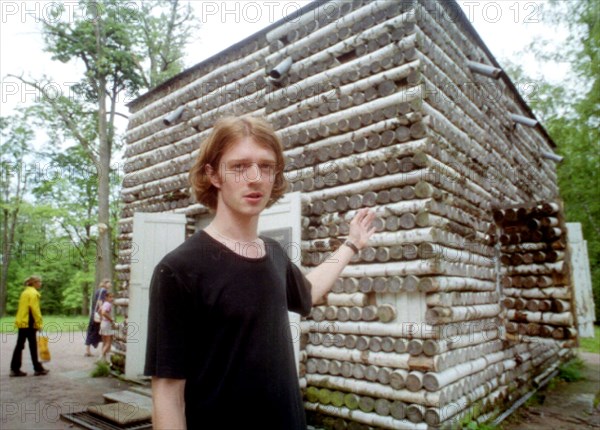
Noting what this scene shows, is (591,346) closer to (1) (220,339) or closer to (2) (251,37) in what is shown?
(2) (251,37)

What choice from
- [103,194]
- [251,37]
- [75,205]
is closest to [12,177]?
[75,205]

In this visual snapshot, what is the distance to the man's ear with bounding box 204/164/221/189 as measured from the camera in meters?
1.69

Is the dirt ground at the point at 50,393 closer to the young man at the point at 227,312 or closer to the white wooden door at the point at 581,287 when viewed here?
the young man at the point at 227,312

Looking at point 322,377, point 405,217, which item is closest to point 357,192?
point 405,217

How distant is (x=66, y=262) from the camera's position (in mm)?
36344

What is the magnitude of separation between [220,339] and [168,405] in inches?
9.7

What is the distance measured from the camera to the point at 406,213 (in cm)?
485

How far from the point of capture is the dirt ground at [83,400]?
571cm

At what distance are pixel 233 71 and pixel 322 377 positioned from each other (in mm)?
5221

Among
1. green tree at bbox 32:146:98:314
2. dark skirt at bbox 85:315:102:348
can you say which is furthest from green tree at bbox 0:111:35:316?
dark skirt at bbox 85:315:102:348

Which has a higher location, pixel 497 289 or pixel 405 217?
pixel 405 217

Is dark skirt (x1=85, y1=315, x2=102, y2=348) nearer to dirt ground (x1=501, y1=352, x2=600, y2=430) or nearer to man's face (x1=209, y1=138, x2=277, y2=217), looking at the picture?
dirt ground (x1=501, y1=352, x2=600, y2=430)

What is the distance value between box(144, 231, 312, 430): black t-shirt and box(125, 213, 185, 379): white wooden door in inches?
246

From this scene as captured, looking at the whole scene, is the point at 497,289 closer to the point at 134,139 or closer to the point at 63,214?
the point at 134,139
